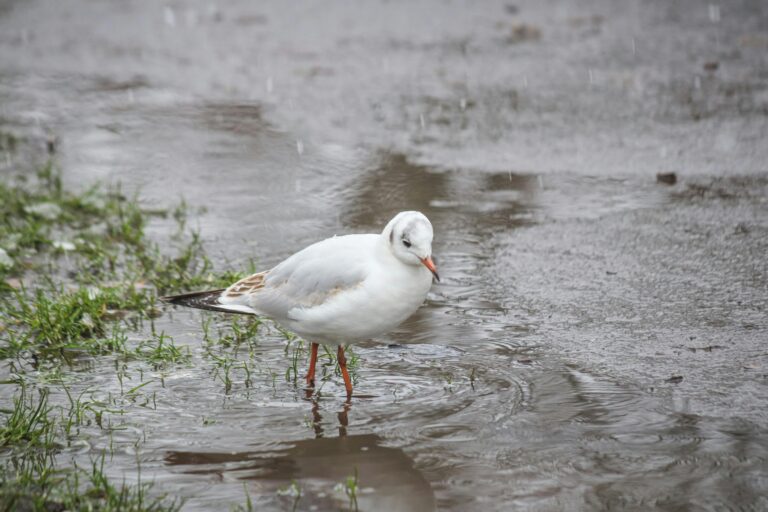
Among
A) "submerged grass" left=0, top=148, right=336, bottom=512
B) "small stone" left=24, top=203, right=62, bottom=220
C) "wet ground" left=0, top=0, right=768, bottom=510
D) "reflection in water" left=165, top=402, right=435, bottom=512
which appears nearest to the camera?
"reflection in water" left=165, top=402, right=435, bottom=512

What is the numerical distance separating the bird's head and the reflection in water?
0.84 meters

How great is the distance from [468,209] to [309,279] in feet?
9.40

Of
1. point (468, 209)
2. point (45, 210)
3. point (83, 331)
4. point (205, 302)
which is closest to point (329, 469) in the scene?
point (205, 302)

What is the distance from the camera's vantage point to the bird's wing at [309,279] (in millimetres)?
5145

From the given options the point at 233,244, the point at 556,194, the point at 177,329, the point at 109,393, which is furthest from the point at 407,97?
the point at 109,393

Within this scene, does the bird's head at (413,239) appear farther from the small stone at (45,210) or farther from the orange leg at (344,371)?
the small stone at (45,210)

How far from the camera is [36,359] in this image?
5789 mm

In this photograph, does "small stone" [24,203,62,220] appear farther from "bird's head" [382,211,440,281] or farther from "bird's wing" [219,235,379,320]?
Result: "bird's head" [382,211,440,281]

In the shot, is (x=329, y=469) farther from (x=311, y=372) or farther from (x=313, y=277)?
(x=313, y=277)

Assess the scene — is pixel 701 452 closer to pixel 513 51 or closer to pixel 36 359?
pixel 36 359

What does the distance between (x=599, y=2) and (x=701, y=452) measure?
10.3m

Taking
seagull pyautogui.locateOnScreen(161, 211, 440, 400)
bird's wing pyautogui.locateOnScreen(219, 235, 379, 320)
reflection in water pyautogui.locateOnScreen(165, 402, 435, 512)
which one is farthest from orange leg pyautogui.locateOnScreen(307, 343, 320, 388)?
reflection in water pyautogui.locateOnScreen(165, 402, 435, 512)

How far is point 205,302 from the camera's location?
552 centimetres

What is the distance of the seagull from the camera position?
16.3ft
